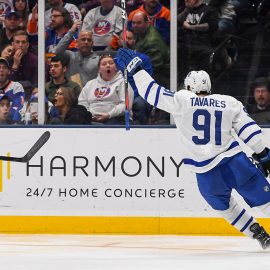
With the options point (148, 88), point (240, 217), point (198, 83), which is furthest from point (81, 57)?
point (240, 217)

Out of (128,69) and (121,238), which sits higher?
(128,69)

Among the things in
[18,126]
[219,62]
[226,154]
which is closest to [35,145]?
[18,126]

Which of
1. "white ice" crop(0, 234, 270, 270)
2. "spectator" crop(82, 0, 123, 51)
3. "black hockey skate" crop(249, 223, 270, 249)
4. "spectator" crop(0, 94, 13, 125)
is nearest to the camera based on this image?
"white ice" crop(0, 234, 270, 270)

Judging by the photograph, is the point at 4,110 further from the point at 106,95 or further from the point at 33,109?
the point at 106,95

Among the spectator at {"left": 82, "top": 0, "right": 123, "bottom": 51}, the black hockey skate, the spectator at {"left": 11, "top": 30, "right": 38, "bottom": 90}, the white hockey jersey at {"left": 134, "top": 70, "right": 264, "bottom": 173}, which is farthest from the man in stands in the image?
the black hockey skate

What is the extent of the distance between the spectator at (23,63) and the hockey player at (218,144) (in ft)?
6.93

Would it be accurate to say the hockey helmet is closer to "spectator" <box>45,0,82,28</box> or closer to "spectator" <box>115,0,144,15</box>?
"spectator" <box>115,0,144,15</box>

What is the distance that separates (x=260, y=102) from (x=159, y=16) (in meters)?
1.07

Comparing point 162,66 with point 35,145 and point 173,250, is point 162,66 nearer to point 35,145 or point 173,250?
point 35,145

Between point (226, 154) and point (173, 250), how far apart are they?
0.73 meters

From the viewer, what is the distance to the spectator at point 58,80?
8.36 m

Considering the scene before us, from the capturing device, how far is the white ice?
5.33 m

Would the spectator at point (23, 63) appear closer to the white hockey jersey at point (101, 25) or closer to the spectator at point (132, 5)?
the white hockey jersey at point (101, 25)

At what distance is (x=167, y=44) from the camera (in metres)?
8.23
